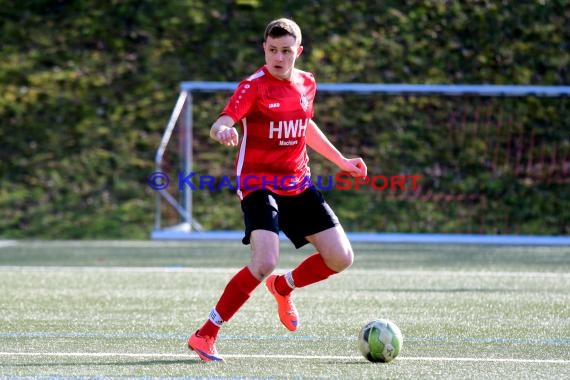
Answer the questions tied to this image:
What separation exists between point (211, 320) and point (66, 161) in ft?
33.4

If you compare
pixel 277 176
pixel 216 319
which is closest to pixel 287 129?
pixel 277 176

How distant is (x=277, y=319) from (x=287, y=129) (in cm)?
144

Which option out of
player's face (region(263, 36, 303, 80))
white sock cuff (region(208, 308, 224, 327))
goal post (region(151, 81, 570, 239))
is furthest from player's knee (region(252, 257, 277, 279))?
goal post (region(151, 81, 570, 239))

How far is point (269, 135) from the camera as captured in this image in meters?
5.95

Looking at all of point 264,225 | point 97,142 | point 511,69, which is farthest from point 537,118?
point 264,225

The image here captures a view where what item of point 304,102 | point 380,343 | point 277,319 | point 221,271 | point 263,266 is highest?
point 304,102

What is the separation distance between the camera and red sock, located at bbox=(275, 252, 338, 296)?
624cm

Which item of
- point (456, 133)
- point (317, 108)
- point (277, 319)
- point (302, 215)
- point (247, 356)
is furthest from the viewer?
point (317, 108)

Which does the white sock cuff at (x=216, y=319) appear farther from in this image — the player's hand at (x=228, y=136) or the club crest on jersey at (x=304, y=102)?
the club crest on jersey at (x=304, y=102)

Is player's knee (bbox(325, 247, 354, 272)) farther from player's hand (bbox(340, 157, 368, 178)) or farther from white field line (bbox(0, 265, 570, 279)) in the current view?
white field line (bbox(0, 265, 570, 279))

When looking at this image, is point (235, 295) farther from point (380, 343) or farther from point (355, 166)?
point (355, 166)

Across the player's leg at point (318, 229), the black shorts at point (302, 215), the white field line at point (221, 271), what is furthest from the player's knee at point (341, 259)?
the white field line at point (221, 271)

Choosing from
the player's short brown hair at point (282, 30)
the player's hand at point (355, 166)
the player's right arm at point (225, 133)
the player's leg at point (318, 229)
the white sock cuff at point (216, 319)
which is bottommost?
the white sock cuff at point (216, 319)

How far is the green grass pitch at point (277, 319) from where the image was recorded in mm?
5211
